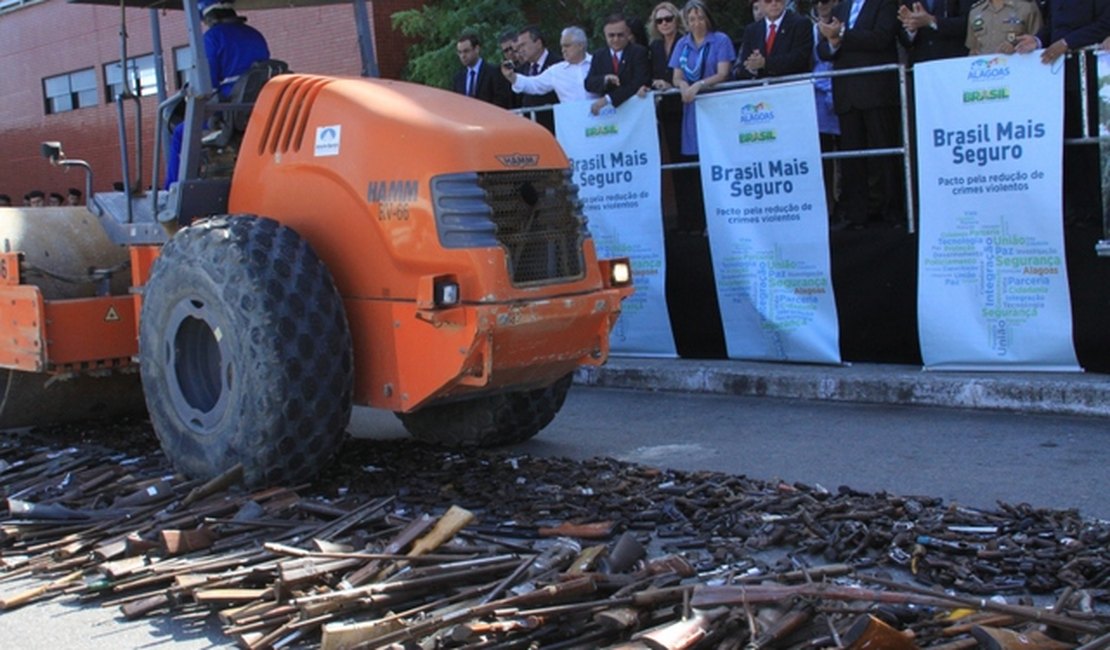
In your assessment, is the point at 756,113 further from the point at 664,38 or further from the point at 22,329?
the point at 22,329

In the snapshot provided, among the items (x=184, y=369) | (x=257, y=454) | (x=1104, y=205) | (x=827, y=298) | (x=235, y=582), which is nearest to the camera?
(x=235, y=582)

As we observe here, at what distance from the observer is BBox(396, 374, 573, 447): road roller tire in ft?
25.8

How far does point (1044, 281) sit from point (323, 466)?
4960 millimetres

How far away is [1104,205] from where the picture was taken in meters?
8.66

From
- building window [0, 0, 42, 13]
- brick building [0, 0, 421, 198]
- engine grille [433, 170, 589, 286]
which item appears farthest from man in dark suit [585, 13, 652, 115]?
building window [0, 0, 42, 13]

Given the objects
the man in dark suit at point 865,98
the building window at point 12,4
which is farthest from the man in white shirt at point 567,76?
the building window at point 12,4

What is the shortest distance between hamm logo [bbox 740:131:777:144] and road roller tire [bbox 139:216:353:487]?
4.56 meters

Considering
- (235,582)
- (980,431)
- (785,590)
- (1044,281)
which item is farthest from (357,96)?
(1044,281)

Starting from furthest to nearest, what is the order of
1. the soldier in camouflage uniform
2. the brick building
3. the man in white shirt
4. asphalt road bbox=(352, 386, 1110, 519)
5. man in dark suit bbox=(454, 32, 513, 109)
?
the brick building, man in dark suit bbox=(454, 32, 513, 109), the man in white shirt, the soldier in camouflage uniform, asphalt road bbox=(352, 386, 1110, 519)

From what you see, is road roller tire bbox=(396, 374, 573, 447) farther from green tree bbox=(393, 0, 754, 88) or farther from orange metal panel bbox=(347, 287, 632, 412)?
green tree bbox=(393, 0, 754, 88)

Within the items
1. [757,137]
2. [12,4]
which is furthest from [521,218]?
[12,4]

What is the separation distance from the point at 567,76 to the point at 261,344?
248 inches

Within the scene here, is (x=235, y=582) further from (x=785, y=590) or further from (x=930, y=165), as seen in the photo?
(x=930, y=165)

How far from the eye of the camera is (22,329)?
25.9ft
